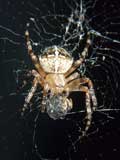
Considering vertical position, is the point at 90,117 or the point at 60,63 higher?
the point at 60,63

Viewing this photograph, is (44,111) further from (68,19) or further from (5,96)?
(68,19)


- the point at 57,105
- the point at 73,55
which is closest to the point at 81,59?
the point at 73,55

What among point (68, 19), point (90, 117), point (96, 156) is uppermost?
point (68, 19)

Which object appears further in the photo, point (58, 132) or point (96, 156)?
point (96, 156)

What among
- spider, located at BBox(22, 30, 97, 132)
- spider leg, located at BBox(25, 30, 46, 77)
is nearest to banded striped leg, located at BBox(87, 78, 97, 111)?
spider, located at BBox(22, 30, 97, 132)

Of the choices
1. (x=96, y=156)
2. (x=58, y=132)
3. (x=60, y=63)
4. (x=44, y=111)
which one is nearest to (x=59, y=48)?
(x=60, y=63)

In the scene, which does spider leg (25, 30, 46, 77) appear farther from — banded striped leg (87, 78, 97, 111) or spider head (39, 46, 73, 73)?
banded striped leg (87, 78, 97, 111)

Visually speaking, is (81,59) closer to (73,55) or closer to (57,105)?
(73,55)
